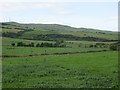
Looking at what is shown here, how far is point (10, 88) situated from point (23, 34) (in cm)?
14768

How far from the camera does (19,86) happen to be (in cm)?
3059

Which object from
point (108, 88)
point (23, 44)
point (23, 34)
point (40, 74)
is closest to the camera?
point (108, 88)

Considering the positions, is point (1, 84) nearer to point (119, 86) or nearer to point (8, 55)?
point (119, 86)

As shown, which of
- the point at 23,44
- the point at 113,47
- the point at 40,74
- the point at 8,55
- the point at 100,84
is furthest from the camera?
the point at 23,44

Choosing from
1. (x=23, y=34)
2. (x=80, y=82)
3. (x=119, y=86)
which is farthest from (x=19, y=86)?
(x=23, y=34)

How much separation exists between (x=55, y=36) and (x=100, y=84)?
150908 mm

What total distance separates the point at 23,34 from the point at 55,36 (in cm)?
1850

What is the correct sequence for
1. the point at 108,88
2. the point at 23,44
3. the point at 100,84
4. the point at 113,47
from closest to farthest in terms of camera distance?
the point at 108,88
the point at 100,84
the point at 113,47
the point at 23,44

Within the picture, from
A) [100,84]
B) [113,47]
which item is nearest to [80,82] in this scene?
[100,84]

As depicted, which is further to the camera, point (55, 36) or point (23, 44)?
point (55, 36)

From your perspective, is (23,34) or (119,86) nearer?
(119,86)

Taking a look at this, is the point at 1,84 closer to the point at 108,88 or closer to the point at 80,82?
the point at 80,82

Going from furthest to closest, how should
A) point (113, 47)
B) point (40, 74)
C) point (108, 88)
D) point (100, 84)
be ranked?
point (113, 47)
point (40, 74)
point (100, 84)
point (108, 88)

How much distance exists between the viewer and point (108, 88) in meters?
29.2
